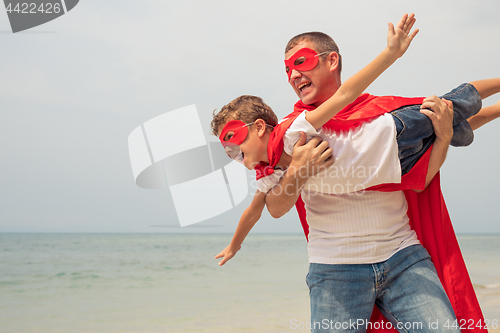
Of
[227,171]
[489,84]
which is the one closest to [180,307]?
[227,171]

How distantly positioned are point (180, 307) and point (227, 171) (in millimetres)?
4034

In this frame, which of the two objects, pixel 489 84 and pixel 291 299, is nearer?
pixel 489 84

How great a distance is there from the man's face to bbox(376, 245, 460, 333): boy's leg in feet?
2.81

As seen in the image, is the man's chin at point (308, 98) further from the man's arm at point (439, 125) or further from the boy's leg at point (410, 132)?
the man's arm at point (439, 125)

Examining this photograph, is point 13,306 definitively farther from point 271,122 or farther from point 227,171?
point 271,122

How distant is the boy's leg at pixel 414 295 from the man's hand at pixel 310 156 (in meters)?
0.57

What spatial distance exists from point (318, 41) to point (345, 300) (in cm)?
131

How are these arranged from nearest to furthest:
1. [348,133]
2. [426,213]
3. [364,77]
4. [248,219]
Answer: [364,77] → [348,133] → [426,213] → [248,219]

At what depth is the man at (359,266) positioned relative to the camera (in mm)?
1685

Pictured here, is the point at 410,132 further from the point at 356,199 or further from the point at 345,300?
the point at 345,300

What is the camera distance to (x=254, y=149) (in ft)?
6.25

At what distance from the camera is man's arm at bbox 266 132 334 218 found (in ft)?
5.32

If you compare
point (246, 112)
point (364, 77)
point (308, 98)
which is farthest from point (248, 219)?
point (364, 77)

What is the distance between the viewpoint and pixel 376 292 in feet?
5.92
